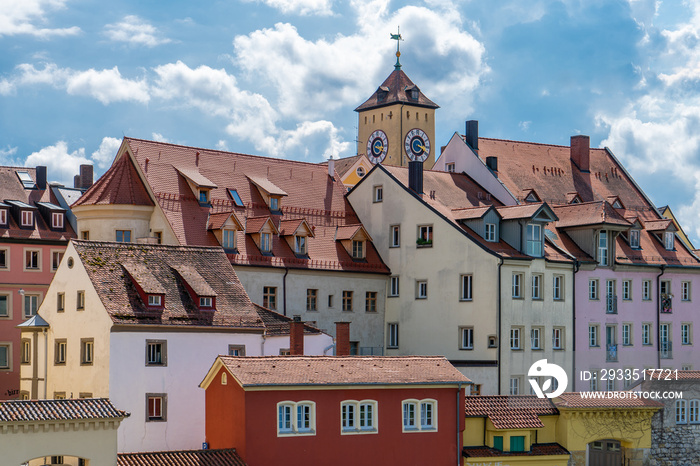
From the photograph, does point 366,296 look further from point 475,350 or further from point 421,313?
point 475,350

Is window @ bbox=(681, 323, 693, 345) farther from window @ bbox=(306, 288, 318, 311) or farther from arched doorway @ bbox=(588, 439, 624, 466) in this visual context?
window @ bbox=(306, 288, 318, 311)

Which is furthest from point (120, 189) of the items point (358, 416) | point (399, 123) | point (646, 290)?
point (399, 123)

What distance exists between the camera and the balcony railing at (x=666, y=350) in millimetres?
82562

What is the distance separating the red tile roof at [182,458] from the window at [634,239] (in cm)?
3900

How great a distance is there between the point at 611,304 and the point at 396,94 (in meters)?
55.7

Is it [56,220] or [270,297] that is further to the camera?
[56,220]

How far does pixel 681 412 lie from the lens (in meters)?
65.5

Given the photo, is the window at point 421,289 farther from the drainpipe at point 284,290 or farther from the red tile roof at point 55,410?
the red tile roof at point 55,410

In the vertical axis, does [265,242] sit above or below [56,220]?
below

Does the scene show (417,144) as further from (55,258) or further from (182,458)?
(182,458)

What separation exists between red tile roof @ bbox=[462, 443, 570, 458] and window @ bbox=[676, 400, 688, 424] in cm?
778

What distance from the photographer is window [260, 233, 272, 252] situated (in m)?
74.2

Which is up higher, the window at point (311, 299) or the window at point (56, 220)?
the window at point (56, 220)

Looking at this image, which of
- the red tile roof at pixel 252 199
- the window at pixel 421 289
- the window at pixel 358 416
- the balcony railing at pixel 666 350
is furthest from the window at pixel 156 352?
the balcony railing at pixel 666 350
